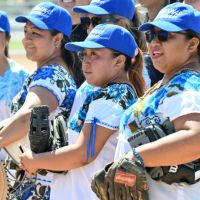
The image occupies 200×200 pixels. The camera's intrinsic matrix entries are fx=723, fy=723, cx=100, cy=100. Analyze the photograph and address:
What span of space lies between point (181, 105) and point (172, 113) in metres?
0.06

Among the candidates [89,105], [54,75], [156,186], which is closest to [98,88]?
[89,105]

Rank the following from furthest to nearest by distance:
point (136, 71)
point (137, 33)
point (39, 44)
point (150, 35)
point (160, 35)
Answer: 1. point (137, 33)
2. point (39, 44)
3. point (136, 71)
4. point (150, 35)
5. point (160, 35)

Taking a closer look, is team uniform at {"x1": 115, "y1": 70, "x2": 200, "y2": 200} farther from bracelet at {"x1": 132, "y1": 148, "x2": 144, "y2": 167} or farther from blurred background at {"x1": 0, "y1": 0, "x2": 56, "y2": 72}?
blurred background at {"x1": 0, "y1": 0, "x2": 56, "y2": 72}

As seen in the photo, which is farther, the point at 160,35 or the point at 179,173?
the point at 160,35

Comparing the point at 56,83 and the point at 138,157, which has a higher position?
the point at 138,157

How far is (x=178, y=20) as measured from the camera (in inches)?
148

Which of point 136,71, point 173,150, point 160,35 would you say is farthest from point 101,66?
point 173,150

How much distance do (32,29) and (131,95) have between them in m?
1.24

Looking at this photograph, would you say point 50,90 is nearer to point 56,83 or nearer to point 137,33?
point 56,83

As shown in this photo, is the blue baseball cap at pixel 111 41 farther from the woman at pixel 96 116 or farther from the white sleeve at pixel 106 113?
the white sleeve at pixel 106 113

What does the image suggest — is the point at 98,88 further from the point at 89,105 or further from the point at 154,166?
the point at 154,166

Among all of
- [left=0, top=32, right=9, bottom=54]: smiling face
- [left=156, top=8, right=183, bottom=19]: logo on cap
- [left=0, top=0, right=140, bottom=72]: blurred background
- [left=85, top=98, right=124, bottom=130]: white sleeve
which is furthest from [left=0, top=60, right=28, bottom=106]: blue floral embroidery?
[left=0, top=0, right=140, bottom=72]: blurred background

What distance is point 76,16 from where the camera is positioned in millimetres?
6375

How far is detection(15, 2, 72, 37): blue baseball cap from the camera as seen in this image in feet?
16.6
